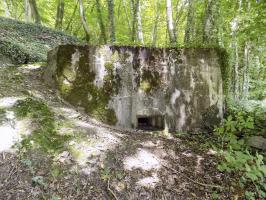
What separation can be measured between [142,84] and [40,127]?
226 centimetres

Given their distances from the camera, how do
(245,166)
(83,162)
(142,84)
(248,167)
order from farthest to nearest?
1. (142,84)
2. (83,162)
3. (245,166)
4. (248,167)

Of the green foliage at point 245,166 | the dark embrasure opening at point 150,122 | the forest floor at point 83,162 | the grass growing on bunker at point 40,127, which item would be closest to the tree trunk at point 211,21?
the dark embrasure opening at point 150,122

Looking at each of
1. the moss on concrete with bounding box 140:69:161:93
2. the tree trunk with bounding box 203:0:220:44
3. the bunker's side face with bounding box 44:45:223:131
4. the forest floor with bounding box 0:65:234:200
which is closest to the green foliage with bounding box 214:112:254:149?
the forest floor with bounding box 0:65:234:200

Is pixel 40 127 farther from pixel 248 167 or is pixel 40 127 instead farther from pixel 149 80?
pixel 248 167

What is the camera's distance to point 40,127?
3414mm

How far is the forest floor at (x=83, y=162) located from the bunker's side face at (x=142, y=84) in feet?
2.25

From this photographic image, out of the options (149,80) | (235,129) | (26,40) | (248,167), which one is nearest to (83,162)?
(248,167)

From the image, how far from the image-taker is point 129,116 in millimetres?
4898

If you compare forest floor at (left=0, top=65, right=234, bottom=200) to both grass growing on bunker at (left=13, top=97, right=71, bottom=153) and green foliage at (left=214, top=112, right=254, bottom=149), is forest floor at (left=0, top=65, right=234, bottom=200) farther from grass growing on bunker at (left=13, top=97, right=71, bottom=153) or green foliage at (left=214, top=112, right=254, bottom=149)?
green foliage at (left=214, top=112, right=254, bottom=149)

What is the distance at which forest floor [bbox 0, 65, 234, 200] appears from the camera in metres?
2.71

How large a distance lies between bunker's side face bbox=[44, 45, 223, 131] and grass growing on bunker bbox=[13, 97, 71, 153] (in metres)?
0.90

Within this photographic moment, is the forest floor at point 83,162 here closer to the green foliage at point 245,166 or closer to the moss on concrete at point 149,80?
the green foliage at point 245,166

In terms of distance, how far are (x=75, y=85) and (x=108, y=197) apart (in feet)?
8.36

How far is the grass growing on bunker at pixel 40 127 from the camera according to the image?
10.2 ft
